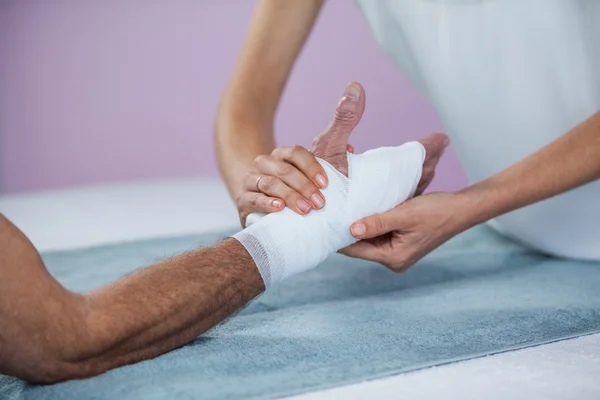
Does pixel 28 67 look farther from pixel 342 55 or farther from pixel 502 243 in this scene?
pixel 502 243

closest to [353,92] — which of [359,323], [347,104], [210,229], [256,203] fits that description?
[347,104]

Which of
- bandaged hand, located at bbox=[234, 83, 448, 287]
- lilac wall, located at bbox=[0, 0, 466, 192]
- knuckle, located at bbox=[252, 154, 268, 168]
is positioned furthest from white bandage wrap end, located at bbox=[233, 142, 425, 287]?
lilac wall, located at bbox=[0, 0, 466, 192]

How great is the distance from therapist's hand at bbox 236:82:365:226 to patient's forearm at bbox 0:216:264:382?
0.15 metres

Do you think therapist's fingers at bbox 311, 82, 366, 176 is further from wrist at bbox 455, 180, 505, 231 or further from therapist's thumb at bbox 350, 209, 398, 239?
wrist at bbox 455, 180, 505, 231

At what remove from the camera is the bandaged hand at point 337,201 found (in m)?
1.22

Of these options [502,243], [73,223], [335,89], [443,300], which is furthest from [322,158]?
[335,89]

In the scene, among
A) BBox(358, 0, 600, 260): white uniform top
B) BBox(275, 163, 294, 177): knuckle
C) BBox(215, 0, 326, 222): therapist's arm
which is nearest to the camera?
BBox(275, 163, 294, 177): knuckle

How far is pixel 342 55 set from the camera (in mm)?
3553

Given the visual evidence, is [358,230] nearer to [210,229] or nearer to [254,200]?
[254,200]

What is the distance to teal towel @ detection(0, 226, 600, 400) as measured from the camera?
978 mm

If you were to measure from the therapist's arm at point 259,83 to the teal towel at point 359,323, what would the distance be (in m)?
0.27

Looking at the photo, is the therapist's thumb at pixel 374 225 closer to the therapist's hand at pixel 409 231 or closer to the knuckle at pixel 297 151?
the therapist's hand at pixel 409 231

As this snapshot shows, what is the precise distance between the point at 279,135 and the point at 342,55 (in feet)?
1.45

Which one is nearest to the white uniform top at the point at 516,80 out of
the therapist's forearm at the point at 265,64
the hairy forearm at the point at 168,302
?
the therapist's forearm at the point at 265,64
